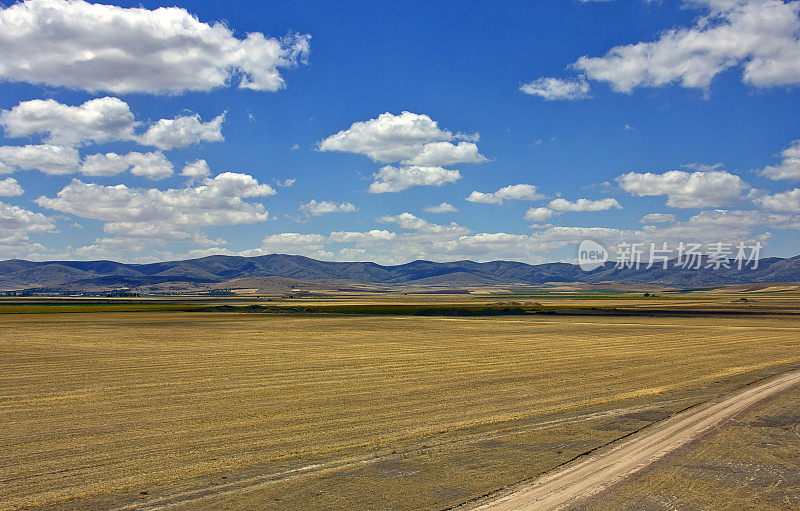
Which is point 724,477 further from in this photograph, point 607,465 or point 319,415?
point 319,415

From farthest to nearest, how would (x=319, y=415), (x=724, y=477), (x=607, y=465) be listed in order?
(x=319, y=415) < (x=607, y=465) < (x=724, y=477)

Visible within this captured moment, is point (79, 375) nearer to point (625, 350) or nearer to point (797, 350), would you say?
point (625, 350)

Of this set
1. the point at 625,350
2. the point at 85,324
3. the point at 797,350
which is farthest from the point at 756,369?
the point at 85,324

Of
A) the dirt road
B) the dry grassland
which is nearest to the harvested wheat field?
the dirt road

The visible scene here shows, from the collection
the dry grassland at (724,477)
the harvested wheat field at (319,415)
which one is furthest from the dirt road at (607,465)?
the harvested wheat field at (319,415)

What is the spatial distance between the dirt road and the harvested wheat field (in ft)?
1.51

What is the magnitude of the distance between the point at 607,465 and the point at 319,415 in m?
8.10

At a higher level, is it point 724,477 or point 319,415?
point 724,477

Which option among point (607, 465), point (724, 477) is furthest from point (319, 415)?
A: point (724, 477)

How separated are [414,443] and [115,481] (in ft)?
20.8

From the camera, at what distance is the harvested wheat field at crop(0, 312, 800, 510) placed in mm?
10109

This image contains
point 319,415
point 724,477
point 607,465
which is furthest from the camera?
point 319,415

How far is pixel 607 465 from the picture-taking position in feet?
37.0

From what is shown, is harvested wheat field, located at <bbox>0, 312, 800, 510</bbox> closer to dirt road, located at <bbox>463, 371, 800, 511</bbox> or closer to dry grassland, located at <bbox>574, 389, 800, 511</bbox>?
dirt road, located at <bbox>463, 371, 800, 511</bbox>
